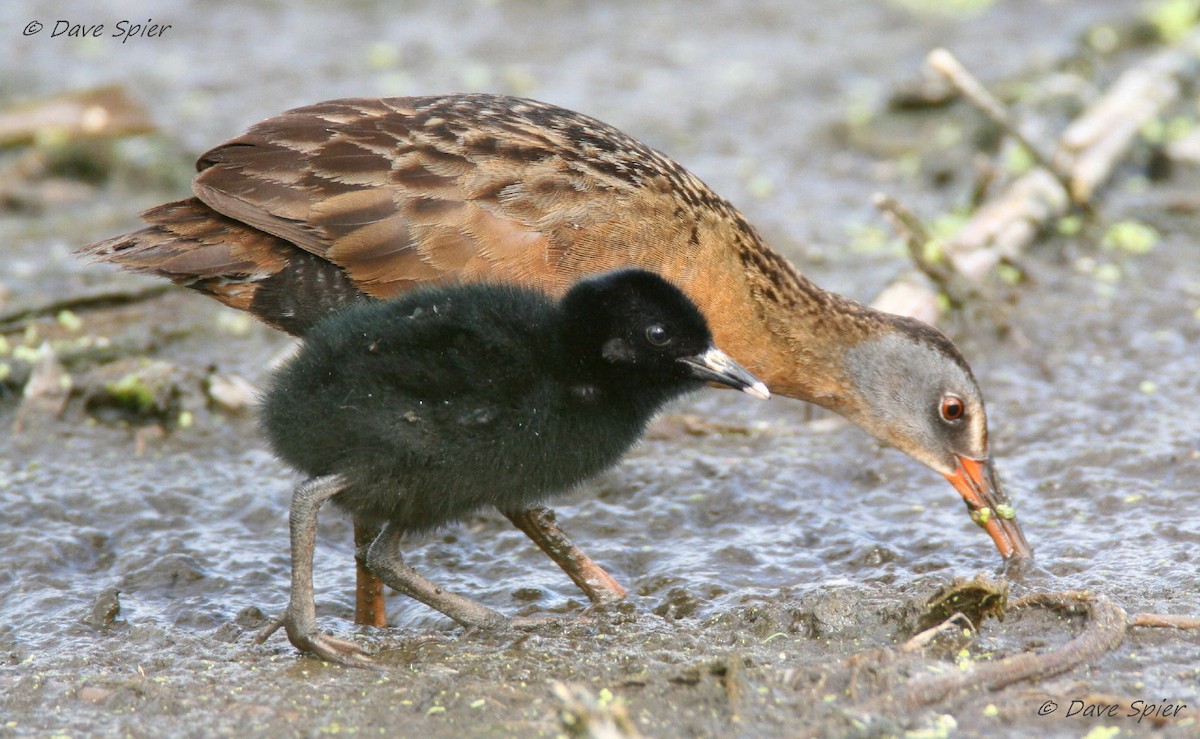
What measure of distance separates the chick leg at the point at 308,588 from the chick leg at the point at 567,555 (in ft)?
2.06

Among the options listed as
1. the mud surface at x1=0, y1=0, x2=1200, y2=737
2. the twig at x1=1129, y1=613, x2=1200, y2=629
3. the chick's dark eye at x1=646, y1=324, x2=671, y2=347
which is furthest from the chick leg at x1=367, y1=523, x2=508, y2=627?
the twig at x1=1129, y1=613, x2=1200, y2=629

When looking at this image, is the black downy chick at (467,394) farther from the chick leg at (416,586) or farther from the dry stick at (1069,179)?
the dry stick at (1069,179)

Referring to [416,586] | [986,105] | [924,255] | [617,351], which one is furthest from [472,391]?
[986,105]

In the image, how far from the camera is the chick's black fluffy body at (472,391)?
12.3 ft

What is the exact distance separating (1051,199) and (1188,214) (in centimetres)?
81

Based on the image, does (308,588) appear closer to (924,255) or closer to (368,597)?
(368,597)

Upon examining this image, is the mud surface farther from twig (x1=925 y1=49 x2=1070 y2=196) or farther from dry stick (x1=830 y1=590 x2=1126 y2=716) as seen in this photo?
twig (x1=925 y1=49 x2=1070 y2=196)

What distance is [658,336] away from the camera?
385cm

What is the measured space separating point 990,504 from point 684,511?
1026mm

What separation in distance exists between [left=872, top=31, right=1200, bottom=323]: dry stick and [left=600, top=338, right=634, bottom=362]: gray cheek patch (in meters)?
2.30

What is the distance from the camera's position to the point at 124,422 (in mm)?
5535

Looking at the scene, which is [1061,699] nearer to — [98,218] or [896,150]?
[896,150]

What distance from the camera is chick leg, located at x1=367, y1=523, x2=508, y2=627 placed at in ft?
13.3

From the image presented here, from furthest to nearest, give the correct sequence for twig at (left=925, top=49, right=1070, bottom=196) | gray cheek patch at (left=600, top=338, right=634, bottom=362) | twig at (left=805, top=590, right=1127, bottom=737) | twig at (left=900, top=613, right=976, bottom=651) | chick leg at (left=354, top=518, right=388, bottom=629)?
twig at (left=925, top=49, right=1070, bottom=196) < chick leg at (left=354, top=518, right=388, bottom=629) < gray cheek patch at (left=600, top=338, right=634, bottom=362) < twig at (left=900, top=613, right=976, bottom=651) < twig at (left=805, top=590, right=1127, bottom=737)
